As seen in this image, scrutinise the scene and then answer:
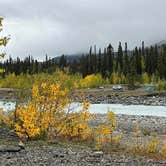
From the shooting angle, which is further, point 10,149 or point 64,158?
point 10,149

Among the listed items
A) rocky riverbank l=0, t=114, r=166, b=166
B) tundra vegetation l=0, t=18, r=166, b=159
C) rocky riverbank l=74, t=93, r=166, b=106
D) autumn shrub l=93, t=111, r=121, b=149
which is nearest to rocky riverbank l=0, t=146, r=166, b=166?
rocky riverbank l=0, t=114, r=166, b=166

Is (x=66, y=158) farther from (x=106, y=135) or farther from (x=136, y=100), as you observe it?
(x=136, y=100)

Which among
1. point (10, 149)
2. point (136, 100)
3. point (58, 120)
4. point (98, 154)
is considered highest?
point (58, 120)

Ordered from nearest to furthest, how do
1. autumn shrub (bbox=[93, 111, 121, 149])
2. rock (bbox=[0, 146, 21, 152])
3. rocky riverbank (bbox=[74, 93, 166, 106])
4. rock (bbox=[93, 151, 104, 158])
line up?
rock (bbox=[93, 151, 104, 158]) < rock (bbox=[0, 146, 21, 152]) < autumn shrub (bbox=[93, 111, 121, 149]) < rocky riverbank (bbox=[74, 93, 166, 106])

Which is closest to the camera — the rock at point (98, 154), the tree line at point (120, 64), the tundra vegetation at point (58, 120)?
the rock at point (98, 154)

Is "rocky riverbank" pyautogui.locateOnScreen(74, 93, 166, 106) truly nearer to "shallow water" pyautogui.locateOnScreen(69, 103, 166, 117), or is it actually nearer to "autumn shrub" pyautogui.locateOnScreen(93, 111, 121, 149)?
"shallow water" pyautogui.locateOnScreen(69, 103, 166, 117)

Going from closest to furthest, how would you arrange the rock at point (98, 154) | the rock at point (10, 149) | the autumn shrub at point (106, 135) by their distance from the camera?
1. the rock at point (98, 154)
2. the rock at point (10, 149)
3. the autumn shrub at point (106, 135)

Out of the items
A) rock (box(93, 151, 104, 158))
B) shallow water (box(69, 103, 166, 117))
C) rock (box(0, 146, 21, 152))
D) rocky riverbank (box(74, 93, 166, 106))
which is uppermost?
rock (box(0, 146, 21, 152))

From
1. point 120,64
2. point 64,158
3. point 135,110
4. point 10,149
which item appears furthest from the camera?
point 120,64

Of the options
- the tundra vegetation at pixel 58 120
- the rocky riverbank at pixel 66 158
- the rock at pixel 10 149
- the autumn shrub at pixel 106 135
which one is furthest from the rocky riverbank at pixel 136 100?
the rock at pixel 10 149

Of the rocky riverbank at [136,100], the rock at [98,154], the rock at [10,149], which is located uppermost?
the rock at [10,149]

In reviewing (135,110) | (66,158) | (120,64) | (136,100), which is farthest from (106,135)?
(120,64)

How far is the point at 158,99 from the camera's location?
7838 cm

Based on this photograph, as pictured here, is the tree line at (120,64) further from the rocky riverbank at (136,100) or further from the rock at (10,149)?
the rock at (10,149)
